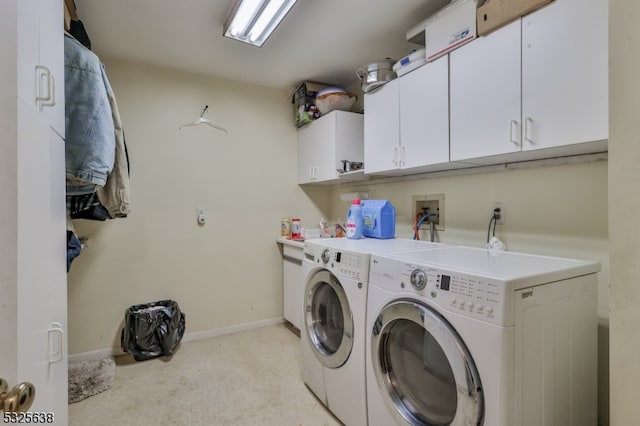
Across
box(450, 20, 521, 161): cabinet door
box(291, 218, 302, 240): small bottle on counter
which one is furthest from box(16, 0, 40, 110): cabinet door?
box(291, 218, 302, 240): small bottle on counter

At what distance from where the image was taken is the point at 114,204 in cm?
165

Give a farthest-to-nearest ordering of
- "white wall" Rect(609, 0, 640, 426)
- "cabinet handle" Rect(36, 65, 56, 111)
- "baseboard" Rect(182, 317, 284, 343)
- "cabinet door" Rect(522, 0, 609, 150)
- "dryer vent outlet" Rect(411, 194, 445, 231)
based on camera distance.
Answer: "baseboard" Rect(182, 317, 284, 343), "dryer vent outlet" Rect(411, 194, 445, 231), "cabinet door" Rect(522, 0, 609, 150), "cabinet handle" Rect(36, 65, 56, 111), "white wall" Rect(609, 0, 640, 426)

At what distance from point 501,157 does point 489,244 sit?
48cm

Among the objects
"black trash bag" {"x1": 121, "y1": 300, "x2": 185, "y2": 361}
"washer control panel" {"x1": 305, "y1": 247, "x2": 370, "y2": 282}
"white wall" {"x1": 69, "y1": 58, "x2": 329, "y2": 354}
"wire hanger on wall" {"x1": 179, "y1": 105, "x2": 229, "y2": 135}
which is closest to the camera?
"washer control panel" {"x1": 305, "y1": 247, "x2": 370, "y2": 282}

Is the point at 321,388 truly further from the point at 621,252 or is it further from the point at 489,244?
the point at 621,252

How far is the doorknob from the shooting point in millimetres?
497

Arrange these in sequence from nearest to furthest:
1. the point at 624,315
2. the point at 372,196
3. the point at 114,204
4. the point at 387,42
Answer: the point at 624,315, the point at 114,204, the point at 387,42, the point at 372,196

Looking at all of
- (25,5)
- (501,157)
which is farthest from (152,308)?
(501,157)

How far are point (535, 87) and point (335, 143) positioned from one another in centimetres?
153

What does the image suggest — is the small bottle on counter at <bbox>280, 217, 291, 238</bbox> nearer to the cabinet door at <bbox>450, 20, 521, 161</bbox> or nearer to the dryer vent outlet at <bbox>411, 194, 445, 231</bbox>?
the dryer vent outlet at <bbox>411, 194, 445, 231</bbox>

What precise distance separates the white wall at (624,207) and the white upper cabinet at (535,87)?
0.58 meters

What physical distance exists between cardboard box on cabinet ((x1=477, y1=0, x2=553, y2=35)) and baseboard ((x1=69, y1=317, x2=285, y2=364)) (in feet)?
9.24

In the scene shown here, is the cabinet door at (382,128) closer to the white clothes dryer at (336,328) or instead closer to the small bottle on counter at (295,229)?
the white clothes dryer at (336,328)

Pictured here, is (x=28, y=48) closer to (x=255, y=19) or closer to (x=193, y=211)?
(x=255, y=19)
